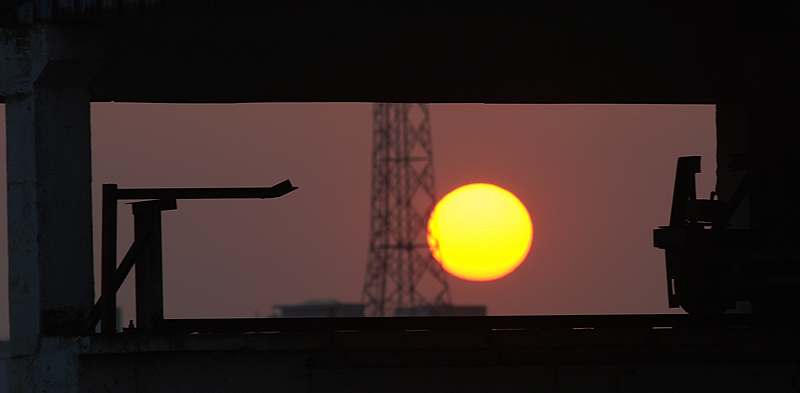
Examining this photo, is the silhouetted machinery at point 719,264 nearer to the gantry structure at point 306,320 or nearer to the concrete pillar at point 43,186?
the gantry structure at point 306,320

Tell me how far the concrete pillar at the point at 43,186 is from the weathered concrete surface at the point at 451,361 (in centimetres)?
61

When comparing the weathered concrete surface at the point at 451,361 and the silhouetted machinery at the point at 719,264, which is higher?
the silhouetted machinery at the point at 719,264

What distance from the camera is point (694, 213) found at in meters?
10.7

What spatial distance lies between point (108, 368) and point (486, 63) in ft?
24.9

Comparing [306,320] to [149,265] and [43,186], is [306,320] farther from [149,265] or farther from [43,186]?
[43,186]

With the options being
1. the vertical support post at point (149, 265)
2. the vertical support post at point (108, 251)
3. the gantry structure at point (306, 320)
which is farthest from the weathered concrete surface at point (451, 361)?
the vertical support post at point (149, 265)

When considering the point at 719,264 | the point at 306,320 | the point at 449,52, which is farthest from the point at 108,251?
the point at 449,52

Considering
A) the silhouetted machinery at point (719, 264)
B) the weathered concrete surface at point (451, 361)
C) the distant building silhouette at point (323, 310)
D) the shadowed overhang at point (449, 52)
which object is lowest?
the distant building silhouette at point (323, 310)

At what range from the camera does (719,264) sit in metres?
10.7

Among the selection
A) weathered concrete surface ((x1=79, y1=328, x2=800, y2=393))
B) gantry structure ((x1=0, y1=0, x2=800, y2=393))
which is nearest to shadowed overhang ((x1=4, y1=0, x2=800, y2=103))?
gantry structure ((x1=0, y1=0, x2=800, y2=393))

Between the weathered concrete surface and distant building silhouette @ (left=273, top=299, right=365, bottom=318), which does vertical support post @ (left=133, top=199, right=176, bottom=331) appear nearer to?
the weathered concrete surface

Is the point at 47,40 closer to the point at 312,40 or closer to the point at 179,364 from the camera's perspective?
the point at 179,364

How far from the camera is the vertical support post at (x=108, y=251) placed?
384 inches

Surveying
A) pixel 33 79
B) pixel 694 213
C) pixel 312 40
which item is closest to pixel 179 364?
pixel 33 79
